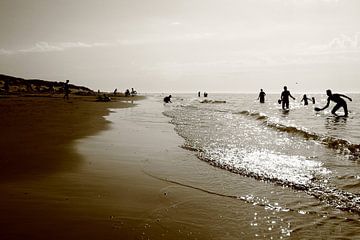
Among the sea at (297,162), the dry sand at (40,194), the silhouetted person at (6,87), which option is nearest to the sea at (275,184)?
the sea at (297,162)

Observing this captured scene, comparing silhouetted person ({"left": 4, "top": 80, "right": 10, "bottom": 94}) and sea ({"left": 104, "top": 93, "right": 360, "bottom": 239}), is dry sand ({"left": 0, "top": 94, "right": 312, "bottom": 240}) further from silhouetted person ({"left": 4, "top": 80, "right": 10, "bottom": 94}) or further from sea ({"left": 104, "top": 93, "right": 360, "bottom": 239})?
silhouetted person ({"left": 4, "top": 80, "right": 10, "bottom": 94})

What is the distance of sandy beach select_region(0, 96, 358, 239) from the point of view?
3.97 metres

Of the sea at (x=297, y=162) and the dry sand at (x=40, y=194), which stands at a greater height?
the dry sand at (x=40, y=194)

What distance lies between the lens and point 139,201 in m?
5.10

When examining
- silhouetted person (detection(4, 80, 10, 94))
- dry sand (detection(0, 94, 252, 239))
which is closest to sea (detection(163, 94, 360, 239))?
dry sand (detection(0, 94, 252, 239))

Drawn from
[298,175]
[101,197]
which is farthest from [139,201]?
Answer: [298,175]

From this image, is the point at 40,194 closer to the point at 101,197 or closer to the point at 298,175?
the point at 101,197

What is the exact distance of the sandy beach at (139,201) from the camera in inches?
156

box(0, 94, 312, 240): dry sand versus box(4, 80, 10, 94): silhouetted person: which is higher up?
box(4, 80, 10, 94): silhouetted person

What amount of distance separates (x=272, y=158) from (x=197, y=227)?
5.38 metres

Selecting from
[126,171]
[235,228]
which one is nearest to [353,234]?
[235,228]

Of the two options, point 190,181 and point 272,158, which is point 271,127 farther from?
point 190,181

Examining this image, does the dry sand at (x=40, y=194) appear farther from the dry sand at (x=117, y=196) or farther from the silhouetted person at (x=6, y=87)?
the silhouetted person at (x=6, y=87)

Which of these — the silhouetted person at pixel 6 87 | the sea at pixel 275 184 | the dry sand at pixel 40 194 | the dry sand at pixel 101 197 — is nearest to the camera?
the dry sand at pixel 40 194
